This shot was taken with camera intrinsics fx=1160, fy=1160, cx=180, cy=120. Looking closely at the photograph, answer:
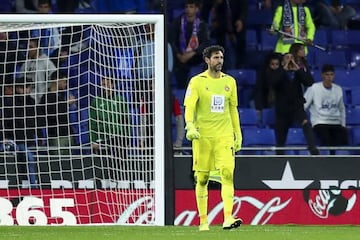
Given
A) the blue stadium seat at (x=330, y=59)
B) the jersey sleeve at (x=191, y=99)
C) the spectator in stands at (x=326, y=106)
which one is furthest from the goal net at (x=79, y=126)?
the blue stadium seat at (x=330, y=59)

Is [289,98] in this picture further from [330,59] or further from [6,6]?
[6,6]

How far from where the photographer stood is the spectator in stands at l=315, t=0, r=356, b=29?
19.7 metres

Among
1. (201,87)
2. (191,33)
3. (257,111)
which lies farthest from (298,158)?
(201,87)

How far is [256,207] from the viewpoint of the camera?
1617 centimetres

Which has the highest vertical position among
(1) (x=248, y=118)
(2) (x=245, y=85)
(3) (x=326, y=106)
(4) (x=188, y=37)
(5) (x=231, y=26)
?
(5) (x=231, y=26)

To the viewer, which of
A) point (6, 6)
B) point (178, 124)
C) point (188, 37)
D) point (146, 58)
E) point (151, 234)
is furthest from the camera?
point (6, 6)

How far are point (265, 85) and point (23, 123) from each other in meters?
4.50

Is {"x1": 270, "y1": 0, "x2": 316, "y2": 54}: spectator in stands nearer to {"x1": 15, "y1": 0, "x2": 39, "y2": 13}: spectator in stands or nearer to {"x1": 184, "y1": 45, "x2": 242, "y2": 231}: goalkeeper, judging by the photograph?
{"x1": 15, "y1": 0, "x2": 39, "y2": 13}: spectator in stands

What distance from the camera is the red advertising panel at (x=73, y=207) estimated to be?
14.6 metres

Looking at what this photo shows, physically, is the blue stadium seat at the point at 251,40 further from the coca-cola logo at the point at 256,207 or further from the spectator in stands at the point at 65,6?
the coca-cola logo at the point at 256,207

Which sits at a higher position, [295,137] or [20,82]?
[20,82]

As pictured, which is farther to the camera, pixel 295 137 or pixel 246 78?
pixel 246 78

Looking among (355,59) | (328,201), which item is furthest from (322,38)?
(328,201)

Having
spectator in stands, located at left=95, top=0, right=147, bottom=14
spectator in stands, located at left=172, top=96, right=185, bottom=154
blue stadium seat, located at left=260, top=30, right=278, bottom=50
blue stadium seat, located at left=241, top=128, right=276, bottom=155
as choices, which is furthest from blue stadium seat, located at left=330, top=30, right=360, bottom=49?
spectator in stands, located at left=172, top=96, right=185, bottom=154
